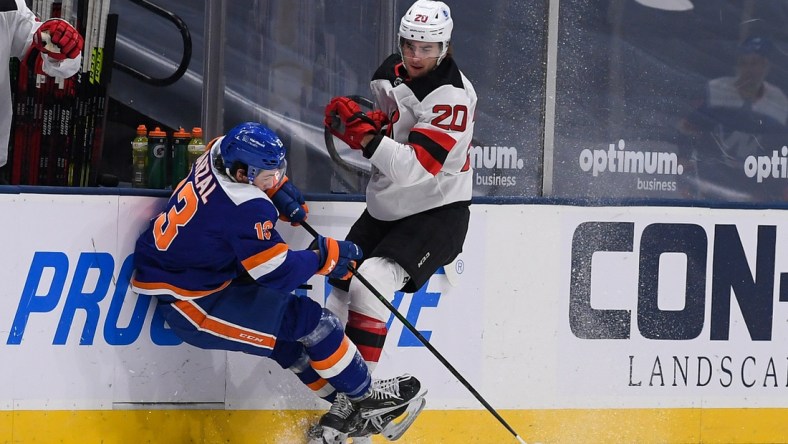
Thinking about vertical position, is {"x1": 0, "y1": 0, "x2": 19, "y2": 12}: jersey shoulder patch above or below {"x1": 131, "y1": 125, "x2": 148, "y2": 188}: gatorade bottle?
above

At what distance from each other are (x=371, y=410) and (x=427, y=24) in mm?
1117

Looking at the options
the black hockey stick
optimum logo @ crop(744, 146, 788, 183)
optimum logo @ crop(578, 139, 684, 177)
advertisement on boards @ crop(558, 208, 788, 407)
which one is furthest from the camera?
optimum logo @ crop(744, 146, 788, 183)

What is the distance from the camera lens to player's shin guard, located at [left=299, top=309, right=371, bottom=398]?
3.56 meters

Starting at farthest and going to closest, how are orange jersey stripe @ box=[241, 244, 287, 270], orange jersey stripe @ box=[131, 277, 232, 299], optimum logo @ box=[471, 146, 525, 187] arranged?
optimum logo @ box=[471, 146, 525, 187], orange jersey stripe @ box=[131, 277, 232, 299], orange jersey stripe @ box=[241, 244, 287, 270]

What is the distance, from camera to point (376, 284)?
3.66 metres

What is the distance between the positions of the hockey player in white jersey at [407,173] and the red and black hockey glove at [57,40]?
0.76 metres

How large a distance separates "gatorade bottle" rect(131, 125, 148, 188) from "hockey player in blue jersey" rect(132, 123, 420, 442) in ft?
1.19

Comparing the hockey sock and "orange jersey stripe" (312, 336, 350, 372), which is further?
the hockey sock

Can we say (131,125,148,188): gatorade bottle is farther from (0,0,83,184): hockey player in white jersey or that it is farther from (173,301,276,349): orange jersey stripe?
(173,301,276,349): orange jersey stripe

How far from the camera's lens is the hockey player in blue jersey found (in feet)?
11.1

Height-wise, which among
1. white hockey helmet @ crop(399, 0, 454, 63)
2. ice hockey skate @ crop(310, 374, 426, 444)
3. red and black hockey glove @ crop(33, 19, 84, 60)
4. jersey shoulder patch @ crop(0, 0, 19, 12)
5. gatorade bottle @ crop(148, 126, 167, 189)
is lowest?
ice hockey skate @ crop(310, 374, 426, 444)

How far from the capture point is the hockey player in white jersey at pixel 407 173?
3.56 metres

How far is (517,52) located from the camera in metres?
4.53

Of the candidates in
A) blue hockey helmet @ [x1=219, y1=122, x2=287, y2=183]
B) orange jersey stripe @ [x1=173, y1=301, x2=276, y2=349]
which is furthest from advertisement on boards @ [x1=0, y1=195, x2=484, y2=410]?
blue hockey helmet @ [x1=219, y1=122, x2=287, y2=183]
